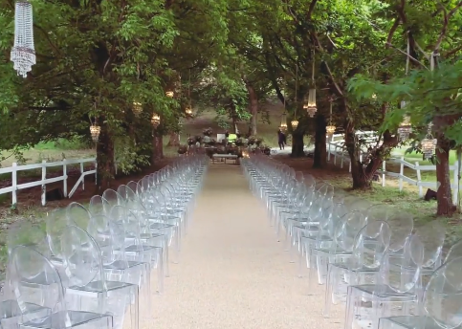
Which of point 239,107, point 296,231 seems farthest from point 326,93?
point 239,107

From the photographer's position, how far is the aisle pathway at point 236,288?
165 inches

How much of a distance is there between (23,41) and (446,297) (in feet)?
15.3

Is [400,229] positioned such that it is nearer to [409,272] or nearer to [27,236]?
[409,272]

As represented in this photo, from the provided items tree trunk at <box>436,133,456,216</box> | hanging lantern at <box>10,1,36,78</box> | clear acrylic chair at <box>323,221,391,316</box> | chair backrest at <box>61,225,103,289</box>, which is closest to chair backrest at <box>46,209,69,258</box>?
chair backrest at <box>61,225,103,289</box>

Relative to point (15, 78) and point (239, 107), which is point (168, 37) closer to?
point (15, 78)

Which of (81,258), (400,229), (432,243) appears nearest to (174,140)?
(400,229)

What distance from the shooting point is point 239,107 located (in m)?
Answer: 36.8

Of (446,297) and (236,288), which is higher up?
(446,297)

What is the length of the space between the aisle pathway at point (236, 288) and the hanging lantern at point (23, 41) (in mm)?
2796

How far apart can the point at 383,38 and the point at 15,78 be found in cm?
878

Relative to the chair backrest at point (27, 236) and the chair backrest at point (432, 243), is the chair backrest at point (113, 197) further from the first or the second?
the chair backrest at point (432, 243)

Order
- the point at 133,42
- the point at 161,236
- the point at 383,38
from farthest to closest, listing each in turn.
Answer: the point at 383,38
the point at 133,42
the point at 161,236

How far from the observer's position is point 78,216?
498 centimetres

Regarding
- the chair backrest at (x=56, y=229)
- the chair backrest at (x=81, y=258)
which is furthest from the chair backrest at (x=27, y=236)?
the chair backrest at (x=81, y=258)
